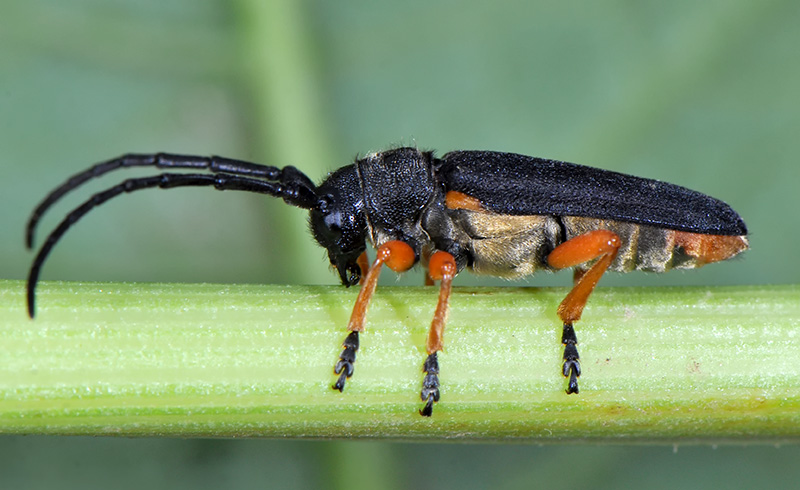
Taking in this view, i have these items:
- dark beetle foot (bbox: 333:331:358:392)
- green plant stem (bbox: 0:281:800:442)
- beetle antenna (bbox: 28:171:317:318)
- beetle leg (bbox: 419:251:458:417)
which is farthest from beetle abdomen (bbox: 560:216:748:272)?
dark beetle foot (bbox: 333:331:358:392)

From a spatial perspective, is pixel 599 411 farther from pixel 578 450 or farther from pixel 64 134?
pixel 64 134

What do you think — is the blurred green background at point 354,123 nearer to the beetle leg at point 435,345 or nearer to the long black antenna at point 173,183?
the long black antenna at point 173,183

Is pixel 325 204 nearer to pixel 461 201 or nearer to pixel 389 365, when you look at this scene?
pixel 461 201

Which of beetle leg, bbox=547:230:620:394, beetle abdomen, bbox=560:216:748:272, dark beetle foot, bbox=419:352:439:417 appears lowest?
dark beetle foot, bbox=419:352:439:417

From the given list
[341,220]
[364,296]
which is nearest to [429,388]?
[364,296]

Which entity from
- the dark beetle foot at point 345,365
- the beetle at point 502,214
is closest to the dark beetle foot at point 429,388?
the dark beetle foot at point 345,365

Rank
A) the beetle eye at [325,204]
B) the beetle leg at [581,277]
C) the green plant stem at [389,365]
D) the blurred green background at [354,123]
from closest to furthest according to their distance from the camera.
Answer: the green plant stem at [389,365] → the beetle leg at [581,277] → the beetle eye at [325,204] → the blurred green background at [354,123]

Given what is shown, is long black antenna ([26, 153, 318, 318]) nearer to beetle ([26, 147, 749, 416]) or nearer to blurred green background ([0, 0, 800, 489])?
beetle ([26, 147, 749, 416])

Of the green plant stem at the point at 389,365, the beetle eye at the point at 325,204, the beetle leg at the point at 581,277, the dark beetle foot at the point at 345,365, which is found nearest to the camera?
the green plant stem at the point at 389,365
